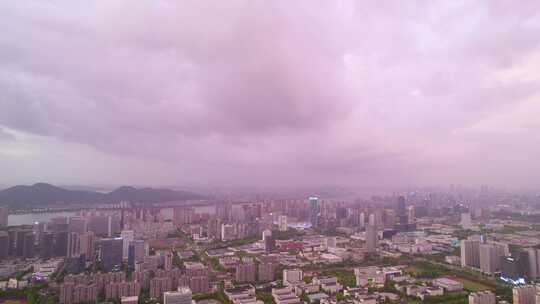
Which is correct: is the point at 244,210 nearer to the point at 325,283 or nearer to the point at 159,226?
the point at 159,226

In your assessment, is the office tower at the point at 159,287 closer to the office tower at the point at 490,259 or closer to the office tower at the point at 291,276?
the office tower at the point at 291,276

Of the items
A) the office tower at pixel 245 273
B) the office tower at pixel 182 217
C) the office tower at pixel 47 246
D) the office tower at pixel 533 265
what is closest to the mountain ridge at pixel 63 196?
the office tower at pixel 182 217

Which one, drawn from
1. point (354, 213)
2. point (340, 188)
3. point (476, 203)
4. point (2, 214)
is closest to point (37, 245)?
point (2, 214)

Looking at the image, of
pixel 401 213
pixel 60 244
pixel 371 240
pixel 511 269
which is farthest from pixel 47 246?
pixel 401 213

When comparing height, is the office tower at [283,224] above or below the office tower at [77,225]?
below

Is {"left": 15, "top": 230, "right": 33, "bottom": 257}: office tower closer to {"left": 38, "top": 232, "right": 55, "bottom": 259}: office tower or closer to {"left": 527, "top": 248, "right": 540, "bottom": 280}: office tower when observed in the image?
{"left": 38, "top": 232, "right": 55, "bottom": 259}: office tower

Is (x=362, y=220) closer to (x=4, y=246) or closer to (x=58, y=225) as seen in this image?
(x=58, y=225)
